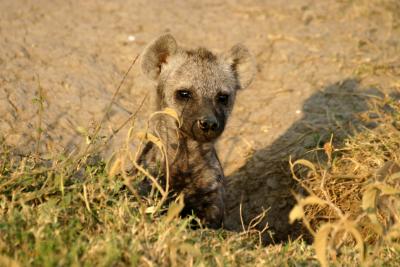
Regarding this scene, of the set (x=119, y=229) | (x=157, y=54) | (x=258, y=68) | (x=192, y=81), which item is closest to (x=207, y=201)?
(x=192, y=81)

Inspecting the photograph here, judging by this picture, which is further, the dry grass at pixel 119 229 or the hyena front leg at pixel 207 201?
the hyena front leg at pixel 207 201

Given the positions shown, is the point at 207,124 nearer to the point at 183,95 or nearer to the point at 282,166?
the point at 183,95

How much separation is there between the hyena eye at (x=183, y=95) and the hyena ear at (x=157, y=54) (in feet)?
1.24

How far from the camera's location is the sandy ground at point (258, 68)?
5.71 m

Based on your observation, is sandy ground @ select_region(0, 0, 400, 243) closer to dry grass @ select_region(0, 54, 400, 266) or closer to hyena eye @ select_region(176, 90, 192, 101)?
Result: hyena eye @ select_region(176, 90, 192, 101)

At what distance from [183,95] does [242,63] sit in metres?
0.88

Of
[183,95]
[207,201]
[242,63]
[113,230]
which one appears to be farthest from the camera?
[242,63]

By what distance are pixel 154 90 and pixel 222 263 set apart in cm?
250

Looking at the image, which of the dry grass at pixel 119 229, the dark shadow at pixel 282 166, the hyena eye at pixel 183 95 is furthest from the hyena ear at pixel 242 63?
the dry grass at pixel 119 229

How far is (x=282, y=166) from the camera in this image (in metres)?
5.84

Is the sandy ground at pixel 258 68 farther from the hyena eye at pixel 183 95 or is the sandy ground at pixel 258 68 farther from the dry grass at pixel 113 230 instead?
the dry grass at pixel 113 230

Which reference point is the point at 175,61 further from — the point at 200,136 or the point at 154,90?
the point at 200,136

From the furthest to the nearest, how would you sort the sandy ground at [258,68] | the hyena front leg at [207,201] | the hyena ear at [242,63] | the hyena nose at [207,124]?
the sandy ground at [258,68], the hyena ear at [242,63], the hyena front leg at [207,201], the hyena nose at [207,124]

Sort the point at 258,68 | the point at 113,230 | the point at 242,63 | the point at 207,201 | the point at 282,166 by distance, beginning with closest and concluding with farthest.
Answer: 1. the point at 113,230
2. the point at 207,201
3. the point at 242,63
4. the point at 282,166
5. the point at 258,68
